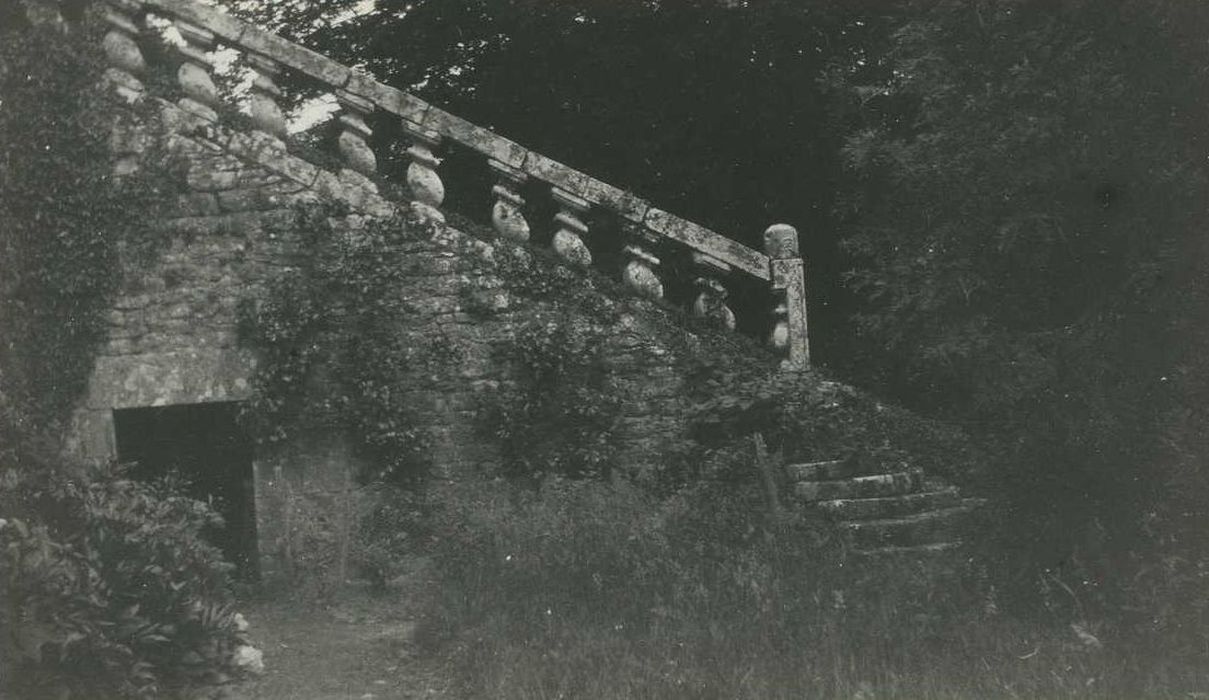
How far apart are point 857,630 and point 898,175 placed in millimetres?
3497

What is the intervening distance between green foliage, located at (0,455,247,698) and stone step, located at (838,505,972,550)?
11.9ft

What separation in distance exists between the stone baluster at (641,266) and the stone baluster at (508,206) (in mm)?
732

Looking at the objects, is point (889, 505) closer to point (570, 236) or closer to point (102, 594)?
point (570, 236)

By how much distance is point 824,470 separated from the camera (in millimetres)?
7180

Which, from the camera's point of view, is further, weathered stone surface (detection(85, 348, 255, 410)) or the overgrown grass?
weathered stone surface (detection(85, 348, 255, 410))

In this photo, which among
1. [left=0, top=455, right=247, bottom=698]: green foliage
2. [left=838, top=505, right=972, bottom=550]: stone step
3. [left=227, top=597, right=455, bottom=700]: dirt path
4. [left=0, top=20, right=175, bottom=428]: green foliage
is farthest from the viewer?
[left=0, top=20, right=175, bottom=428]: green foliage

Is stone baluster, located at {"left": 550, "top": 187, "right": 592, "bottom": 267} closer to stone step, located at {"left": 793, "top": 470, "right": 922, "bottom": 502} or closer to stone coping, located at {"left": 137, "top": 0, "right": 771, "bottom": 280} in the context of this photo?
stone coping, located at {"left": 137, "top": 0, "right": 771, "bottom": 280}

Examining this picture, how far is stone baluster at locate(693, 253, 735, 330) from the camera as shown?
7.69 metres

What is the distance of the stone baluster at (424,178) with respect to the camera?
7.52 m

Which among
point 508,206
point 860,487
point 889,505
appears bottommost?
point 889,505

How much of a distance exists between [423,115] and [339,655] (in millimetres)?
3601

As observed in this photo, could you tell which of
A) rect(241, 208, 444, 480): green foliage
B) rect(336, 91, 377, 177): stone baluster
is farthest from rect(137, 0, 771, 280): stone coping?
rect(241, 208, 444, 480): green foliage

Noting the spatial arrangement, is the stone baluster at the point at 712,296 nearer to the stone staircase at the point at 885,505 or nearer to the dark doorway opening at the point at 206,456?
the stone staircase at the point at 885,505

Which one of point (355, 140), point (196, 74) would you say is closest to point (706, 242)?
point (355, 140)
